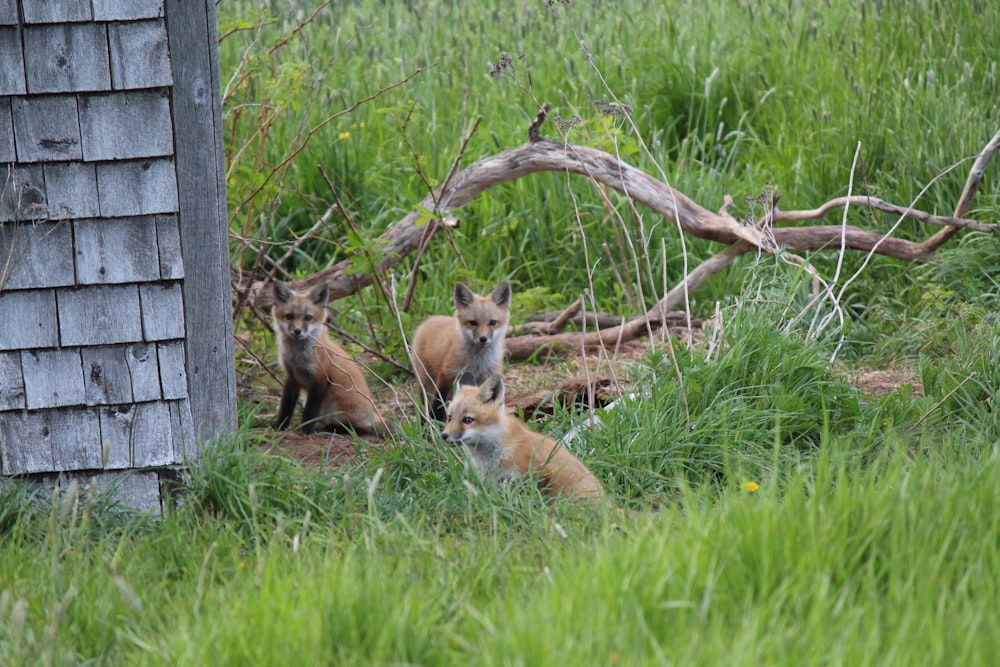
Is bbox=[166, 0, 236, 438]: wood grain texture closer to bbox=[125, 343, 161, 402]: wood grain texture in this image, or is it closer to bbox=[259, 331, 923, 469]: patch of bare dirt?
bbox=[125, 343, 161, 402]: wood grain texture

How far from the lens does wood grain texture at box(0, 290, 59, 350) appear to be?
4.54 meters

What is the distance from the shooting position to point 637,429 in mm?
5125

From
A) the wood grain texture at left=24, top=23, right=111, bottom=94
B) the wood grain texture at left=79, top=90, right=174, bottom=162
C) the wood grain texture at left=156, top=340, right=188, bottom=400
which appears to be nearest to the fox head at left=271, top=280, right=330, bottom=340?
the wood grain texture at left=156, top=340, right=188, bottom=400

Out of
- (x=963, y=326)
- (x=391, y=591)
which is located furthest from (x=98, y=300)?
(x=963, y=326)

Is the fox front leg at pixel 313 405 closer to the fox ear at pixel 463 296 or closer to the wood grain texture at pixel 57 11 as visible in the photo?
the fox ear at pixel 463 296

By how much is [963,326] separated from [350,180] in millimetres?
5304

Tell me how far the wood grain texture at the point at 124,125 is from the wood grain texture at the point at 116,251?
30cm

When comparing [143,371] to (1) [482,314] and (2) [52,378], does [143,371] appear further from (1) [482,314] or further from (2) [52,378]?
(1) [482,314]

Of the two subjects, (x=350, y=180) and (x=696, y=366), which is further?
(x=350, y=180)

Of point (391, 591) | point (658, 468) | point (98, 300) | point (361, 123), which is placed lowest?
point (658, 468)

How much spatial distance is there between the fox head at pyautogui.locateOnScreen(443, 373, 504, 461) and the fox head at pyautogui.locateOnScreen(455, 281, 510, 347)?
4.94 ft

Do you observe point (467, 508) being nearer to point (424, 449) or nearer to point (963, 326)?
point (424, 449)

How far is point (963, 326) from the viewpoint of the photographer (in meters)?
6.53

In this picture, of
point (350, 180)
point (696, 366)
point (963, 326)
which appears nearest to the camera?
point (696, 366)
